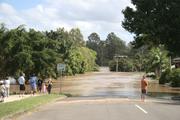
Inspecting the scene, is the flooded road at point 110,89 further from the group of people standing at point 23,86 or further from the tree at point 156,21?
the tree at point 156,21

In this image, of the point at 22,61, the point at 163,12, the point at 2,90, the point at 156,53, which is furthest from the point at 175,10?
the point at 156,53

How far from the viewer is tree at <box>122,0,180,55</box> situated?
45.3 metres

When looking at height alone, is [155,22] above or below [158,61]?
above

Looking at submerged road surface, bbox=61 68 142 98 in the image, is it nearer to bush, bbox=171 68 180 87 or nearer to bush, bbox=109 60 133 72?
bush, bbox=171 68 180 87

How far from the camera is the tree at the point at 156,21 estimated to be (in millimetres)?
45281

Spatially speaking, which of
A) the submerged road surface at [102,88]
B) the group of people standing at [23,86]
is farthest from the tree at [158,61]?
the group of people standing at [23,86]

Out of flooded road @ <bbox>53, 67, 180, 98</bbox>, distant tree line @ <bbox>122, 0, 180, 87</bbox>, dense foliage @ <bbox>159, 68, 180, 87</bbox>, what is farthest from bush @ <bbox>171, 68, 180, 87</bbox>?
distant tree line @ <bbox>122, 0, 180, 87</bbox>

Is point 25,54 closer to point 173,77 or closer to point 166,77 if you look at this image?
point 173,77

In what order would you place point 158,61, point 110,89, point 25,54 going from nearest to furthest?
point 25,54 < point 110,89 < point 158,61

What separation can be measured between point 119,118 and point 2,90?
43.4 feet

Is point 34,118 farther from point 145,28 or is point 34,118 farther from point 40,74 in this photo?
point 40,74

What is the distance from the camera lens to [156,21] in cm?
4634

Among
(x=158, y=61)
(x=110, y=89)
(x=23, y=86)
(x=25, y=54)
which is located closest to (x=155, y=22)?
(x=25, y=54)

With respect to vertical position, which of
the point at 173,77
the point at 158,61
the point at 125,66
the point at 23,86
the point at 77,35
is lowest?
the point at 23,86
